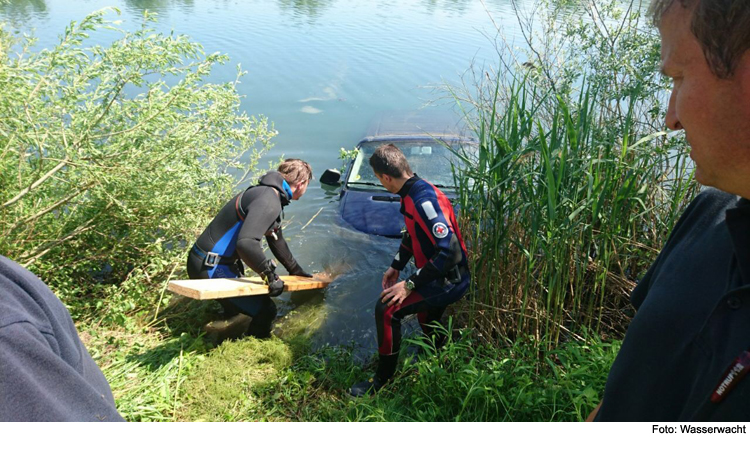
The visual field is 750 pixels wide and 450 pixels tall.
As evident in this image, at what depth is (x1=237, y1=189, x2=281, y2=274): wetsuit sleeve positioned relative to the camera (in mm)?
4594

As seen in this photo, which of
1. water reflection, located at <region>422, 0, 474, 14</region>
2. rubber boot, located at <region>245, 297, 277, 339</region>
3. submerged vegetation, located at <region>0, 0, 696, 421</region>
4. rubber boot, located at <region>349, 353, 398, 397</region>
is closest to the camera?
submerged vegetation, located at <region>0, 0, 696, 421</region>

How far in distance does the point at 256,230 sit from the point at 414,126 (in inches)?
178

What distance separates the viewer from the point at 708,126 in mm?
1059

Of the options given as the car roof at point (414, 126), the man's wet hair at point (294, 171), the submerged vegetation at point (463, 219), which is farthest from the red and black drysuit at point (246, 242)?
the car roof at point (414, 126)

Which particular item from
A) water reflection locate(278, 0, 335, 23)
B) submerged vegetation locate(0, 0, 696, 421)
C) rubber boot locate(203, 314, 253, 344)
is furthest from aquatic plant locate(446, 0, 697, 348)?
water reflection locate(278, 0, 335, 23)

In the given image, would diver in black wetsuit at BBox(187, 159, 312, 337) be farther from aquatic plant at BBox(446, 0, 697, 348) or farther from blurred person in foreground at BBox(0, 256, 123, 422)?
blurred person in foreground at BBox(0, 256, 123, 422)

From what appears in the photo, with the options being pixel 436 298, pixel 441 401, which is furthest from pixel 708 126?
pixel 436 298

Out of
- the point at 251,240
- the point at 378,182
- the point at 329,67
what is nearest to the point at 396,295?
the point at 251,240

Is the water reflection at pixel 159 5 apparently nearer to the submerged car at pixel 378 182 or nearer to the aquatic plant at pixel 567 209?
the submerged car at pixel 378 182

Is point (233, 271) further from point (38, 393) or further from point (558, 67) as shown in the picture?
point (38, 393)

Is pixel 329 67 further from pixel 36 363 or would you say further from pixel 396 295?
pixel 36 363

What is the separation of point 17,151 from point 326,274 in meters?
3.37

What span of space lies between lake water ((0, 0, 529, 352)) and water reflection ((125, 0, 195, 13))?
4.4 inches

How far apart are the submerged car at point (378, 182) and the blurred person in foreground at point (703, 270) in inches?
187
